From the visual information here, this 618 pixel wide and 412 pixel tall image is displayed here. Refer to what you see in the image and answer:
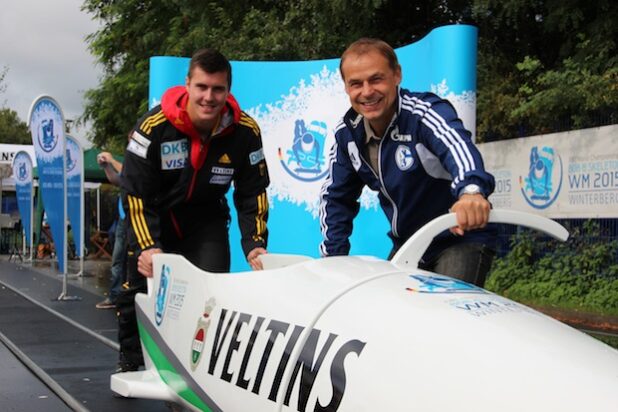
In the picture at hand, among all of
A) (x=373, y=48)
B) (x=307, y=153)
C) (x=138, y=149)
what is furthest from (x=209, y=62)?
(x=307, y=153)

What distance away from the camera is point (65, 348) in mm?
6164

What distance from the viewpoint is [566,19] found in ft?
37.3

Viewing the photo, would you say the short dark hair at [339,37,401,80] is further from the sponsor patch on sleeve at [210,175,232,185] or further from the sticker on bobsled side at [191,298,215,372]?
the sponsor patch on sleeve at [210,175,232,185]

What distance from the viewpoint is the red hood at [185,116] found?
3.58 meters

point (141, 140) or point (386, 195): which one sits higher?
point (141, 140)

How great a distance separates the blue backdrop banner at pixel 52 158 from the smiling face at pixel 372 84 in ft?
26.3

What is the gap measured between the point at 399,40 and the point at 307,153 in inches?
271

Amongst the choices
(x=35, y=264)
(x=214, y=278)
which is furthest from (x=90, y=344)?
(x=35, y=264)

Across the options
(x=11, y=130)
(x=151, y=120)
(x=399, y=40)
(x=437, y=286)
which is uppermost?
(x=11, y=130)

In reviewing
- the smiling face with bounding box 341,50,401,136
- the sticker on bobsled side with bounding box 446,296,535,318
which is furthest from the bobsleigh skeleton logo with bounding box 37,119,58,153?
the sticker on bobsled side with bounding box 446,296,535,318

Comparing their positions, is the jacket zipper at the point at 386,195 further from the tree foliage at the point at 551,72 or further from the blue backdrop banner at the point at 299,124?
the tree foliage at the point at 551,72

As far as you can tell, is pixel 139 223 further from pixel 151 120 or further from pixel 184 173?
pixel 151 120

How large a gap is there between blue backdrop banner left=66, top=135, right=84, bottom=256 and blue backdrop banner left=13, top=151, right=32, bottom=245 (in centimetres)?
486

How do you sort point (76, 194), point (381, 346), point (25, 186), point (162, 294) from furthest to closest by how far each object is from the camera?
point (25, 186)
point (76, 194)
point (162, 294)
point (381, 346)
